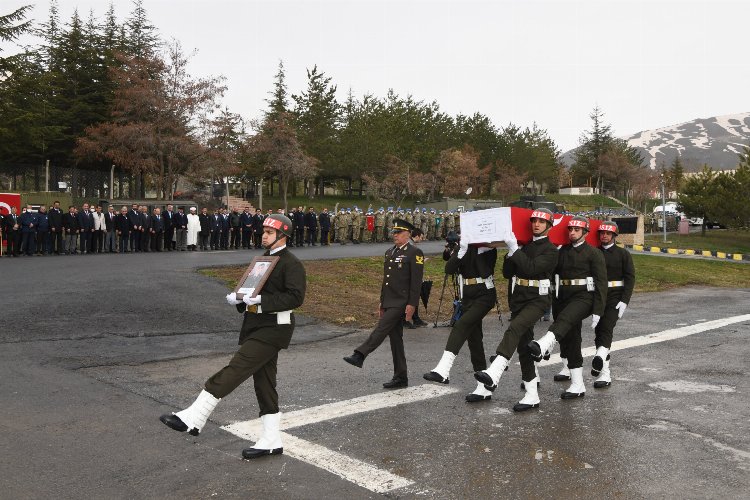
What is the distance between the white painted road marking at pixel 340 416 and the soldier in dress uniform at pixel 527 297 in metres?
1.03

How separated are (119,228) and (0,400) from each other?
18.3 metres

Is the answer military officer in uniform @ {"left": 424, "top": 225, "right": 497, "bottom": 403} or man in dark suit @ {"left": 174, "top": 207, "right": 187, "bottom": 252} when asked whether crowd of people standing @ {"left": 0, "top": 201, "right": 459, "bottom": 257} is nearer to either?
man in dark suit @ {"left": 174, "top": 207, "right": 187, "bottom": 252}

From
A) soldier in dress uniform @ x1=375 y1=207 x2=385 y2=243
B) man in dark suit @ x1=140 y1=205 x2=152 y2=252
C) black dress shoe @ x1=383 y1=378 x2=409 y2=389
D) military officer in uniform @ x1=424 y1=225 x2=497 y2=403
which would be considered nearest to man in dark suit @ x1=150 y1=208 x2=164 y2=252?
man in dark suit @ x1=140 y1=205 x2=152 y2=252

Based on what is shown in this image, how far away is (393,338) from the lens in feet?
28.6

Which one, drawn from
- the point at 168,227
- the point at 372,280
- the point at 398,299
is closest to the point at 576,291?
the point at 398,299

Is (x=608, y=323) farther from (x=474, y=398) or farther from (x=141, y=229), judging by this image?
(x=141, y=229)

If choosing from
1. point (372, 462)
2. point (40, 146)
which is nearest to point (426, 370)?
point (372, 462)

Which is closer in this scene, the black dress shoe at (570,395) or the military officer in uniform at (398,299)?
the black dress shoe at (570,395)

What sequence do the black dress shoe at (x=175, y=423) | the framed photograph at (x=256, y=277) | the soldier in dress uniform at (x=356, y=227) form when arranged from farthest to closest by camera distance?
1. the soldier in dress uniform at (x=356, y=227)
2. the framed photograph at (x=256, y=277)
3. the black dress shoe at (x=175, y=423)

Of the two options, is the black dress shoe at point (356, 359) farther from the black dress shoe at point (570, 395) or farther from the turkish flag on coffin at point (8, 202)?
the turkish flag on coffin at point (8, 202)

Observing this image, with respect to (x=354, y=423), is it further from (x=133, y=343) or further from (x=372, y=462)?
(x=133, y=343)

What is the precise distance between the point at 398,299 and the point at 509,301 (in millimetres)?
1494

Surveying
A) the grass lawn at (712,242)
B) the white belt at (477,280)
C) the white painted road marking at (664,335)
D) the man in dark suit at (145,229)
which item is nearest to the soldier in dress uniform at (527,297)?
the white belt at (477,280)

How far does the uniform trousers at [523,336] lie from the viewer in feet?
24.6
